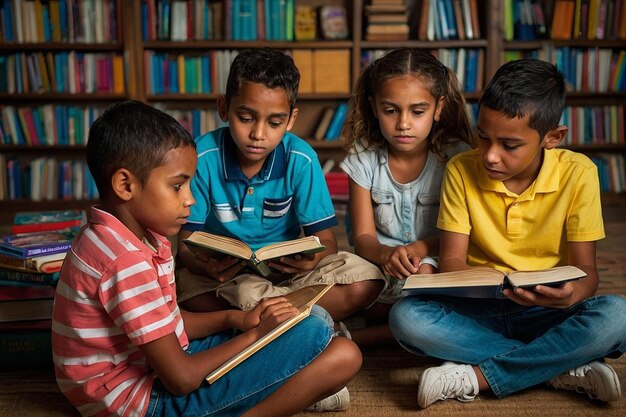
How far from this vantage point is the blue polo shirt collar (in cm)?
201

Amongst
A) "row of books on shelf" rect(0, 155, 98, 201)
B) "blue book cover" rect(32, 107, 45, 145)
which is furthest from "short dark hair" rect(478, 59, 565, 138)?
"blue book cover" rect(32, 107, 45, 145)

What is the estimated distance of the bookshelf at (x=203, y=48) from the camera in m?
4.20

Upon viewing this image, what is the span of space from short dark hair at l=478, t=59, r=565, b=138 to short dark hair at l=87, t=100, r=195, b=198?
2.61ft

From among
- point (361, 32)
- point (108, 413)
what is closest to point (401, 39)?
point (361, 32)

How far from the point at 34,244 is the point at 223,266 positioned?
0.55 meters

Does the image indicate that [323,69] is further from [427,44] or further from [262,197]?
[262,197]

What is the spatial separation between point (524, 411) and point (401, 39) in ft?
9.64

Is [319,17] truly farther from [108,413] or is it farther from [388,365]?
[108,413]

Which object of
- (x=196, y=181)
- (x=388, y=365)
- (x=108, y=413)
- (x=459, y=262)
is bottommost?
(x=388, y=365)

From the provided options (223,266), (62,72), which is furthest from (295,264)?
(62,72)

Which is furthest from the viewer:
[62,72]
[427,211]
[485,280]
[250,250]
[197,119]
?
[197,119]

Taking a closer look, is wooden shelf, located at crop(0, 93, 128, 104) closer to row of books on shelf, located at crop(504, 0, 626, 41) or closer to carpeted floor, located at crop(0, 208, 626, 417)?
row of books on shelf, located at crop(504, 0, 626, 41)

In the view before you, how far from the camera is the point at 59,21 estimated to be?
4.18 meters

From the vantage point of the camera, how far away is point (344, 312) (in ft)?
6.64
